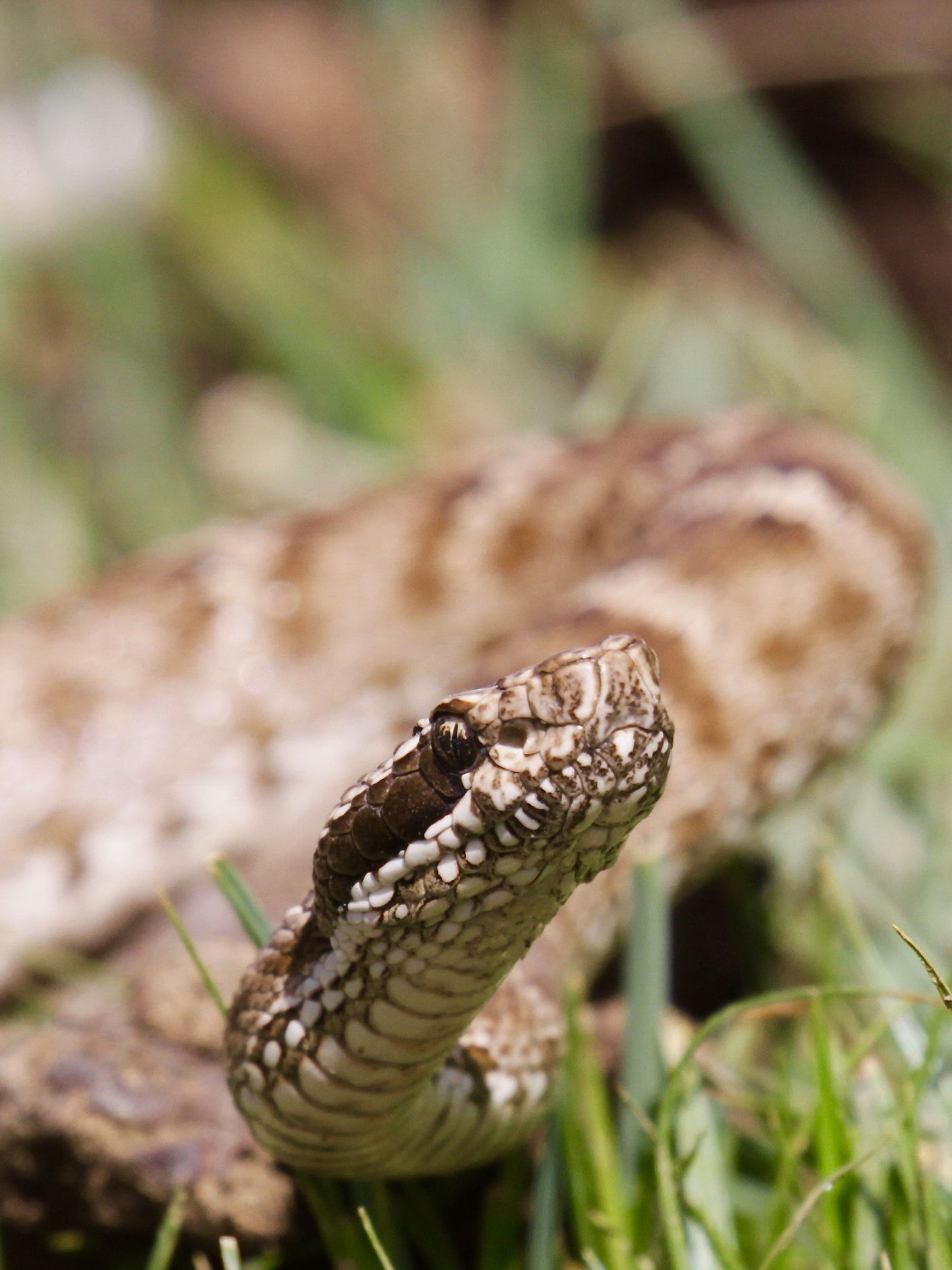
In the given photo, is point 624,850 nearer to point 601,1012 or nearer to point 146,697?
point 601,1012

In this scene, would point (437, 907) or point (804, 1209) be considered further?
point (804, 1209)

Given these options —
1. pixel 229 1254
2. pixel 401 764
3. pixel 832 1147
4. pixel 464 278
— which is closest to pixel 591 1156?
pixel 832 1147

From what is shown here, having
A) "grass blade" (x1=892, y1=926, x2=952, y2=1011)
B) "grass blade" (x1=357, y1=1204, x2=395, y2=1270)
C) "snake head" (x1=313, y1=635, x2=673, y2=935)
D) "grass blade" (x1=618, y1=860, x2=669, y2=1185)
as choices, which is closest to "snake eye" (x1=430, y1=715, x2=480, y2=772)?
"snake head" (x1=313, y1=635, x2=673, y2=935)

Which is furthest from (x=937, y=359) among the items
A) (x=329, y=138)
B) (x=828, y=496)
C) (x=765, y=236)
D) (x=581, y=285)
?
(x=329, y=138)

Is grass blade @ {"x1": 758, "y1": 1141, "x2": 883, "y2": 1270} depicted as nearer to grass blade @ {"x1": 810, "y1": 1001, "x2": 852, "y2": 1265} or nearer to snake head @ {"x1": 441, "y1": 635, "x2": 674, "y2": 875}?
grass blade @ {"x1": 810, "y1": 1001, "x2": 852, "y2": 1265}

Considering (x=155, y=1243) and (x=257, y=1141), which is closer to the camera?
(x=257, y=1141)

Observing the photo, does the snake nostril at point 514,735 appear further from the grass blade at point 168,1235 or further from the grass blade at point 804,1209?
the grass blade at point 168,1235

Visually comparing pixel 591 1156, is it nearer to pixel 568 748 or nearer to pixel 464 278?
pixel 568 748
